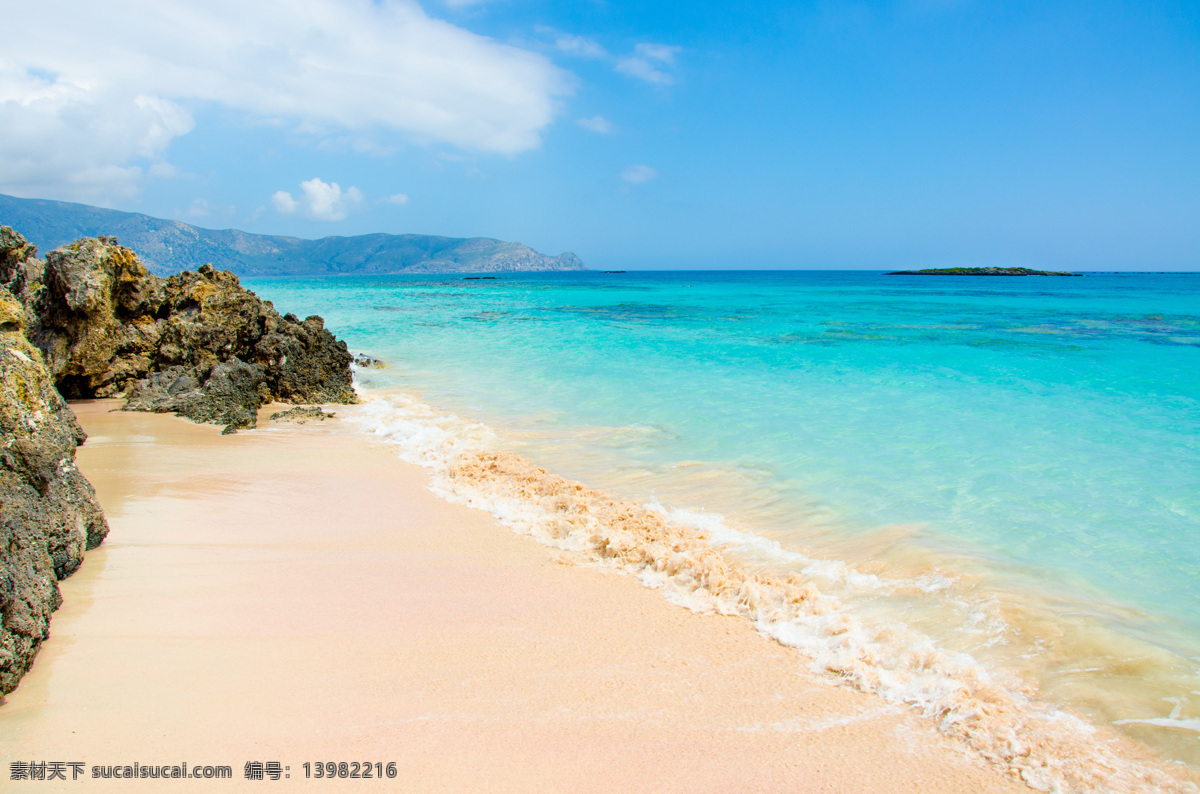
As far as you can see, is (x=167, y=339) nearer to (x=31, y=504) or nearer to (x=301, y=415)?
(x=301, y=415)

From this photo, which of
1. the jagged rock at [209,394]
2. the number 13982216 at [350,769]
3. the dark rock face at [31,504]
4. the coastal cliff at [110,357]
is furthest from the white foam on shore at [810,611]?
the jagged rock at [209,394]

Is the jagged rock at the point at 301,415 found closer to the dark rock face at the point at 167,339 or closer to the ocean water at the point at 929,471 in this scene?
the dark rock face at the point at 167,339

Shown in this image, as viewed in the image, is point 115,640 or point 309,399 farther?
point 309,399

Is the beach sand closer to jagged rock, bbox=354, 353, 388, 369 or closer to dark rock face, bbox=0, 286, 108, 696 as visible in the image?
dark rock face, bbox=0, 286, 108, 696

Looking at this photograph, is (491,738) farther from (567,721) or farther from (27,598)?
(27,598)

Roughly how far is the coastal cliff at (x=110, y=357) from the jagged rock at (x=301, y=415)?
1.38 feet

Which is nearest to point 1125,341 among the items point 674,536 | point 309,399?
point 674,536

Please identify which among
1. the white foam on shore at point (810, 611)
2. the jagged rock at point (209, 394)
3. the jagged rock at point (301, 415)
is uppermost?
the jagged rock at point (209, 394)

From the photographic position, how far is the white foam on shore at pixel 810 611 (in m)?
2.63

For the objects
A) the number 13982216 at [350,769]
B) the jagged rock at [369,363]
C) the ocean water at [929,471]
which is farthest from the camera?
the jagged rock at [369,363]

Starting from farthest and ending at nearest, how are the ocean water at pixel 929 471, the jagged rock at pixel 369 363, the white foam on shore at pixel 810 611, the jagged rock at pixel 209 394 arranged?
the jagged rock at pixel 369 363
the jagged rock at pixel 209 394
the ocean water at pixel 929 471
the white foam on shore at pixel 810 611

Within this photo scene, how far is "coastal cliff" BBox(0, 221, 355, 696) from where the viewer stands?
3.63 meters

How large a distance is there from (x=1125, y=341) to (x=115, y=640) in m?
24.7

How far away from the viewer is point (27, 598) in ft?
9.32
